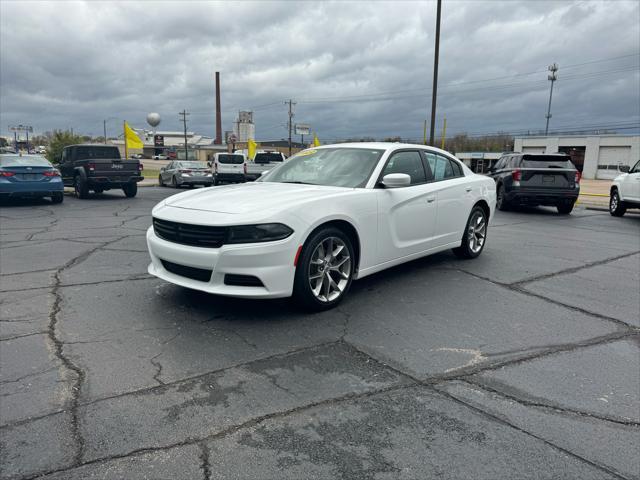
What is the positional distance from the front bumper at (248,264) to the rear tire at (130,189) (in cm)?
1414

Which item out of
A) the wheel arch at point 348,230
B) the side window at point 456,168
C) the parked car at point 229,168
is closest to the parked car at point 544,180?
the side window at point 456,168

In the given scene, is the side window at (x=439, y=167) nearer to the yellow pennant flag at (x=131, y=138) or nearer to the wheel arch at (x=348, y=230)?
the wheel arch at (x=348, y=230)

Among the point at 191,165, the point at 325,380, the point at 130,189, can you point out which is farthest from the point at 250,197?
the point at 191,165

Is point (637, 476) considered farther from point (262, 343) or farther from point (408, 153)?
point (408, 153)

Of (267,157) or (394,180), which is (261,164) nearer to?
(267,157)

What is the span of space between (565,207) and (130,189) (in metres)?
14.1

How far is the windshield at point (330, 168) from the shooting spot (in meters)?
5.23

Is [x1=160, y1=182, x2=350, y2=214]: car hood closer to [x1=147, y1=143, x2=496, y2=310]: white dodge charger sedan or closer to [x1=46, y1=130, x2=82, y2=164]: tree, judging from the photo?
[x1=147, y1=143, x2=496, y2=310]: white dodge charger sedan

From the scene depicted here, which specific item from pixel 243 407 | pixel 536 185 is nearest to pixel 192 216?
pixel 243 407

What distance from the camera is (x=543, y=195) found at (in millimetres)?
13234

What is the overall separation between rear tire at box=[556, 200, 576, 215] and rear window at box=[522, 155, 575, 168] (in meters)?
1.03

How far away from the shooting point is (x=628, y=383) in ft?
11.1

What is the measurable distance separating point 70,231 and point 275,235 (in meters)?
6.89

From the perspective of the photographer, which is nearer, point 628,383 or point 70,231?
point 628,383
